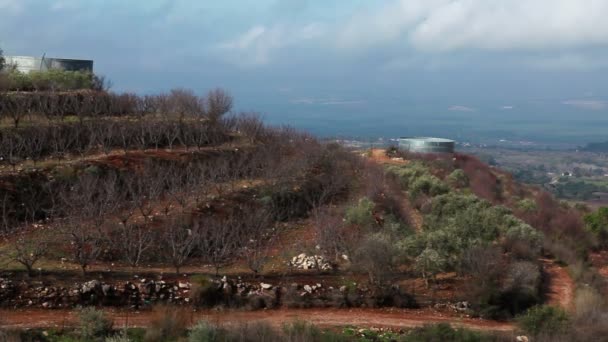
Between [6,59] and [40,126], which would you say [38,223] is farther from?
[6,59]

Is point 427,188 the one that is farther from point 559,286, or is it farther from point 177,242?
point 177,242

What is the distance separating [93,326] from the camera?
12766 mm

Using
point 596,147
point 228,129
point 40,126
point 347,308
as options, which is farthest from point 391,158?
point 596,147

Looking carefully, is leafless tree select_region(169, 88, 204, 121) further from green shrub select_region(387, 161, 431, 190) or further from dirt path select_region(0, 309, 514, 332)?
dirt path select_region(0, 309, 514, 332)

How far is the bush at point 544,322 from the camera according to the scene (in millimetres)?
13852

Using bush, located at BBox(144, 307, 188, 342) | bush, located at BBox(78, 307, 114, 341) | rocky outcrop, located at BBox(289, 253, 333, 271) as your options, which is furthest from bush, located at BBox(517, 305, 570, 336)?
bush, located at BBox(78, 307, 114, 341)

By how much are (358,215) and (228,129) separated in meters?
13.5

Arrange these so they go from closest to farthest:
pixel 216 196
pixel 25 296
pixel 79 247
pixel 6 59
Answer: pixel 25 296, pixel 79 247, pixel 216 196, pixel 6 59

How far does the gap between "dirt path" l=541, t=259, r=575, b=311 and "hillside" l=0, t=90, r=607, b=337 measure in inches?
2.6

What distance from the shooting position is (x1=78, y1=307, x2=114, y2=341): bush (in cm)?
1271

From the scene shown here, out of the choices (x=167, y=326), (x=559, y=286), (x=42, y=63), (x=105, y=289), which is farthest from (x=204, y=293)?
(x=42, y=63)

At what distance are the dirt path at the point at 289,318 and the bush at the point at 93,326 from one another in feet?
3.11

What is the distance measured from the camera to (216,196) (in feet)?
73.0

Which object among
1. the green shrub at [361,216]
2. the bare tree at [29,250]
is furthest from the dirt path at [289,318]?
the green shrub at [361,216]
